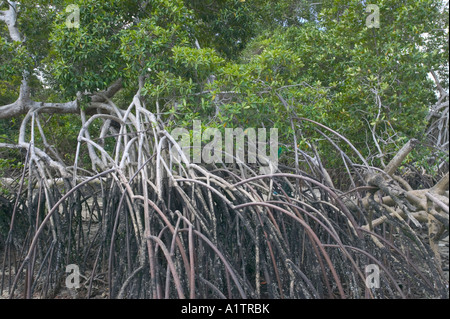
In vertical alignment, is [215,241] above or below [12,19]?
below

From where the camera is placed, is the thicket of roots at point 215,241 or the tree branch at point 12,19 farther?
the tree branch at point 12,19

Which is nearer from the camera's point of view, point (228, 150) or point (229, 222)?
point (229, 222)

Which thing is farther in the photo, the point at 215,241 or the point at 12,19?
the point at 12,19

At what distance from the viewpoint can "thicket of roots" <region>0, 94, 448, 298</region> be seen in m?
2.28

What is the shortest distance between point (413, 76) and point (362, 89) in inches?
20.0

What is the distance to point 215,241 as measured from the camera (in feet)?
8.30

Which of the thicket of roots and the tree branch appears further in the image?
the tree branch

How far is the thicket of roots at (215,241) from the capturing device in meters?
2.28

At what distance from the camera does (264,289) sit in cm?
332

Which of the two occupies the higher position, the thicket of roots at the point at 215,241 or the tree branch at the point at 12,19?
the tree branch at the point at 12,19
